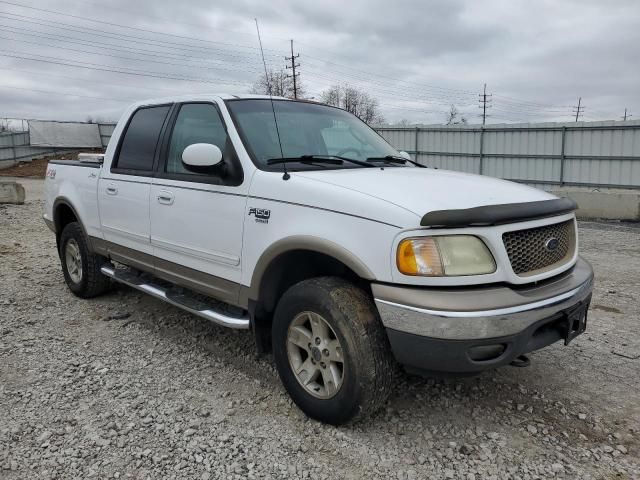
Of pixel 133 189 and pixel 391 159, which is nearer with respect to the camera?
pixel 391 159

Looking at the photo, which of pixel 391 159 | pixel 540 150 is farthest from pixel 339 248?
pixel 540 150

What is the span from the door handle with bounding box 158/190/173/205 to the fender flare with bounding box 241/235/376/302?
999mm

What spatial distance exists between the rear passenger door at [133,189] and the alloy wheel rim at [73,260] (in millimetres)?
818

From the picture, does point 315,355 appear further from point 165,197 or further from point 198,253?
point 165,197

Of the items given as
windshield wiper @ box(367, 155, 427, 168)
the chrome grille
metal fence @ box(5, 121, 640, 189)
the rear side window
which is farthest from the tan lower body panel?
metal fence @ box(5, 121, 640, 189)

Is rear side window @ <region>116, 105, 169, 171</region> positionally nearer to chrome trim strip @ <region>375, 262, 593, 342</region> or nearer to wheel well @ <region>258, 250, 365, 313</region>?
wheel well @ <region>258, 250, 365, 313</region>

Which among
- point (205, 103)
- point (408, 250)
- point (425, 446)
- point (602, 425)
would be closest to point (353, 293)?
point (408, 250)

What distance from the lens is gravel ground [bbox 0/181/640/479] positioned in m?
2.69

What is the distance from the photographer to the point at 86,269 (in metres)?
5.29

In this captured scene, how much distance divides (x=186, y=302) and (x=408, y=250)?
1.98 m

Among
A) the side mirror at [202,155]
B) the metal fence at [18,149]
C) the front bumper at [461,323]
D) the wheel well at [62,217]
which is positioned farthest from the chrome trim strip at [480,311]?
the metal fence at [18,149]

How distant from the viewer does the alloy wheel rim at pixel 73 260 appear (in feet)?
17.9

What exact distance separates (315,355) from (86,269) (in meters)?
3.29

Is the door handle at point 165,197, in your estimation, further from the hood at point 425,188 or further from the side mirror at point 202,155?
the hood at point 425,188
